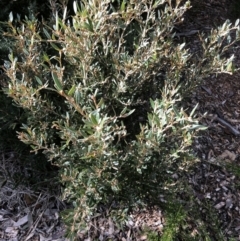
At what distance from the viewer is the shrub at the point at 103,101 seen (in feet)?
5.39

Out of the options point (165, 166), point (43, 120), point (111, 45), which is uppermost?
point (111, 45)

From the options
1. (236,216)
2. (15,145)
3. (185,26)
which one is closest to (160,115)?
(15,145)

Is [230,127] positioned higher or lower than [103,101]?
lower

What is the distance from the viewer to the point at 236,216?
8.14 feet

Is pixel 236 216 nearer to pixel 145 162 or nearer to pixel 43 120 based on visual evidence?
pixel 145 162

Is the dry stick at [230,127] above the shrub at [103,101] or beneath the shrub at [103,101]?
beneath

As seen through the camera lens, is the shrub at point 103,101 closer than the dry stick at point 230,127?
Yes

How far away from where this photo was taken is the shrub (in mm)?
1643

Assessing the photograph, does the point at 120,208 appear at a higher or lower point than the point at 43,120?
lower

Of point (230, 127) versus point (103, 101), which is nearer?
point (103, 101)

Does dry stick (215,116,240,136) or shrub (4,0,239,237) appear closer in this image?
shrub (4,0,239,237)

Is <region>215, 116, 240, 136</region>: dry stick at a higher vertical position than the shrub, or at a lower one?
lower

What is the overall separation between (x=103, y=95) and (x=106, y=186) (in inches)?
16.4

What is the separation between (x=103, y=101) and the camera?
1782 millimetres
